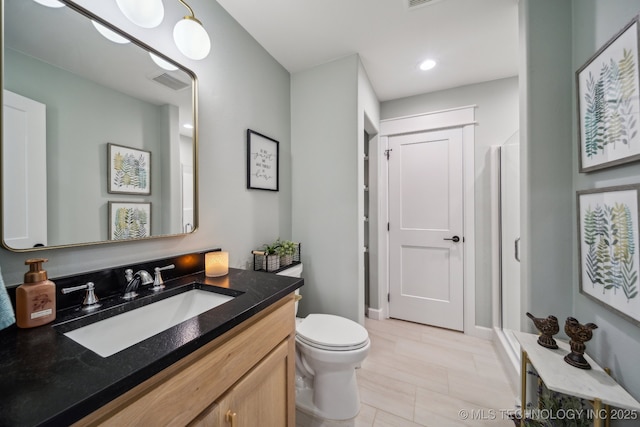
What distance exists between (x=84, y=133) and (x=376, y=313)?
2.67m

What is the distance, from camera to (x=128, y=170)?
1.03m

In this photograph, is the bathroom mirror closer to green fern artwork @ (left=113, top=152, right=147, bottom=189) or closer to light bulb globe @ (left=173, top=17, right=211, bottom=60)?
green fern artwork @ (left=113, top=152, right=147, bottom=189)

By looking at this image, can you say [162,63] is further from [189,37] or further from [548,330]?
[548,330]

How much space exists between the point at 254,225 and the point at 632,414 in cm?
193

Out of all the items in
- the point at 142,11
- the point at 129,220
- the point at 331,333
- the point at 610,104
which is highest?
the point at 142,11

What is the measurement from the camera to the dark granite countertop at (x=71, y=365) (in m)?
0.40

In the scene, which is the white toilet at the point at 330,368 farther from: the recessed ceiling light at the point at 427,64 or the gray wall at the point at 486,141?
the recessed ceiling light at the point at 427,64

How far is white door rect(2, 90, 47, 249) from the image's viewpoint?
75cm

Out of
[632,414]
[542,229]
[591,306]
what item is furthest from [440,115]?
[632,414]

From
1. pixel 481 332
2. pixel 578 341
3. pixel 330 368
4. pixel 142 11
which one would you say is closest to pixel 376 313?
pixel 481 332

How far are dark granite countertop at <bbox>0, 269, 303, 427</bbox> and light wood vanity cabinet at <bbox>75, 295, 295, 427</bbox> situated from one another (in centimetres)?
4

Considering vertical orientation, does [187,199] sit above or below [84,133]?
below

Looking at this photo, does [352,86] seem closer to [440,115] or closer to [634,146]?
[440,115]

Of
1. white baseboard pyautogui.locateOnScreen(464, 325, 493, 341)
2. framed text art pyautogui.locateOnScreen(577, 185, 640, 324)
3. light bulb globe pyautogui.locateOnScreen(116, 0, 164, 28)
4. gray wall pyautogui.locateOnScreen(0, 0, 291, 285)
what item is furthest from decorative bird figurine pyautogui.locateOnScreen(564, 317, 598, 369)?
light bulb globe pyautogui.locateOnScreen(116, 0, 164, 28)
